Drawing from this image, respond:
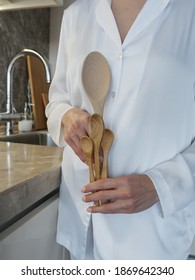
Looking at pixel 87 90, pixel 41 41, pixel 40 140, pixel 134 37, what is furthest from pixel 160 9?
pixel 41 41

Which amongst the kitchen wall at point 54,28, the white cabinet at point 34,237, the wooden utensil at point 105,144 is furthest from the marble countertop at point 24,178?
the kitchen wall at point 54,28

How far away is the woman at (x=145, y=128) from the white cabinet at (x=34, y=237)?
0.09 m

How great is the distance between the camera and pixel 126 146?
1.47 ft

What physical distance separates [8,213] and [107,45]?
34cm

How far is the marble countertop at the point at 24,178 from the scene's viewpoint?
377 millimetres

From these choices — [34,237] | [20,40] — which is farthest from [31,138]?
[34,237]

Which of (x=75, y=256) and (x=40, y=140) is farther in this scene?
(x=40, y=140)

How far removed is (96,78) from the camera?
1.45 ft

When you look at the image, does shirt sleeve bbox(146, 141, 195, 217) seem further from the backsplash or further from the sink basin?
the backsplash

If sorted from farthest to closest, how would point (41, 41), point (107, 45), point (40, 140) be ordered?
point (41, 41), point (40, 140), point (107, 45)

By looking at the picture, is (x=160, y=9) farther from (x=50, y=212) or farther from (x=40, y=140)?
(x=40, y=140)

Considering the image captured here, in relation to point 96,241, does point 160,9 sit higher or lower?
higher

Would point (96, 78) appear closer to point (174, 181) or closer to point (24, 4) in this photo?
point (174, 181)

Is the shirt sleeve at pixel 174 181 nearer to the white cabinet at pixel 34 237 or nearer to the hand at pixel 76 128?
the hand at pixel 76 128
